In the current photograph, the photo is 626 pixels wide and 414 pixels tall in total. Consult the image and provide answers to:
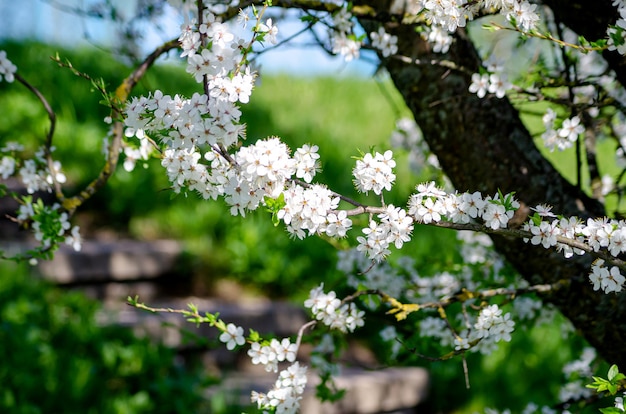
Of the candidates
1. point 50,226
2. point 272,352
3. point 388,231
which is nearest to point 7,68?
point 50,226

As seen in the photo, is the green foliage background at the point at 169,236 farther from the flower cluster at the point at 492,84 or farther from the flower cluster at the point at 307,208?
the flower cluster at the point at 307,208

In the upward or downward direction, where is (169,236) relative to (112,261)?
upward

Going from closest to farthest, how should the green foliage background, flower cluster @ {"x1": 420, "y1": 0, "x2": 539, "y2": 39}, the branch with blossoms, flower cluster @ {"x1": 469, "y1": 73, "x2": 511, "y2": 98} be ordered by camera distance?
flower cluster @ {"x1": 420, "y1": 0, "x2": 539, "y2": 39} → the branch with blossoms → flower cluster @ {"x1": 469, "y1": 73, "x2": 511, "y2": 98} → the green foliage background

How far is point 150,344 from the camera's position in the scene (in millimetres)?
3082

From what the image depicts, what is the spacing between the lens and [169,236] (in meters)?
4.02

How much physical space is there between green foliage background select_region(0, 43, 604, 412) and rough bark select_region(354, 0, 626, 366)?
51 centimetres

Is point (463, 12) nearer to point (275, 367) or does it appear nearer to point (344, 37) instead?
point (344, 37)

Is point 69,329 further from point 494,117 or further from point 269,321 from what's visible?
point 494,117

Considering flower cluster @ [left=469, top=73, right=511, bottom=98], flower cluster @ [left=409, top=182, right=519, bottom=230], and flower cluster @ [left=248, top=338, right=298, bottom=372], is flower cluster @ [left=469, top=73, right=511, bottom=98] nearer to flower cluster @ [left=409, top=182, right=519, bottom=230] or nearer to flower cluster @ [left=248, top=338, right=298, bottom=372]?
flower cluster @ [left=409, top=182, right=519, bottom=230]

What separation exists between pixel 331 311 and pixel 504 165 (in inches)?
23.2

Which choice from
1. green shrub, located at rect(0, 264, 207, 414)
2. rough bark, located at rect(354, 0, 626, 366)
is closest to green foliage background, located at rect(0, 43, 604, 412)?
green shrub, located at rect(0, 264, 207, 414)

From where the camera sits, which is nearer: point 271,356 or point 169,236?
point 271,356

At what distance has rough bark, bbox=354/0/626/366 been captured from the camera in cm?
173

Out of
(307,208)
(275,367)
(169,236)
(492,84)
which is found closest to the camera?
(307,208)
